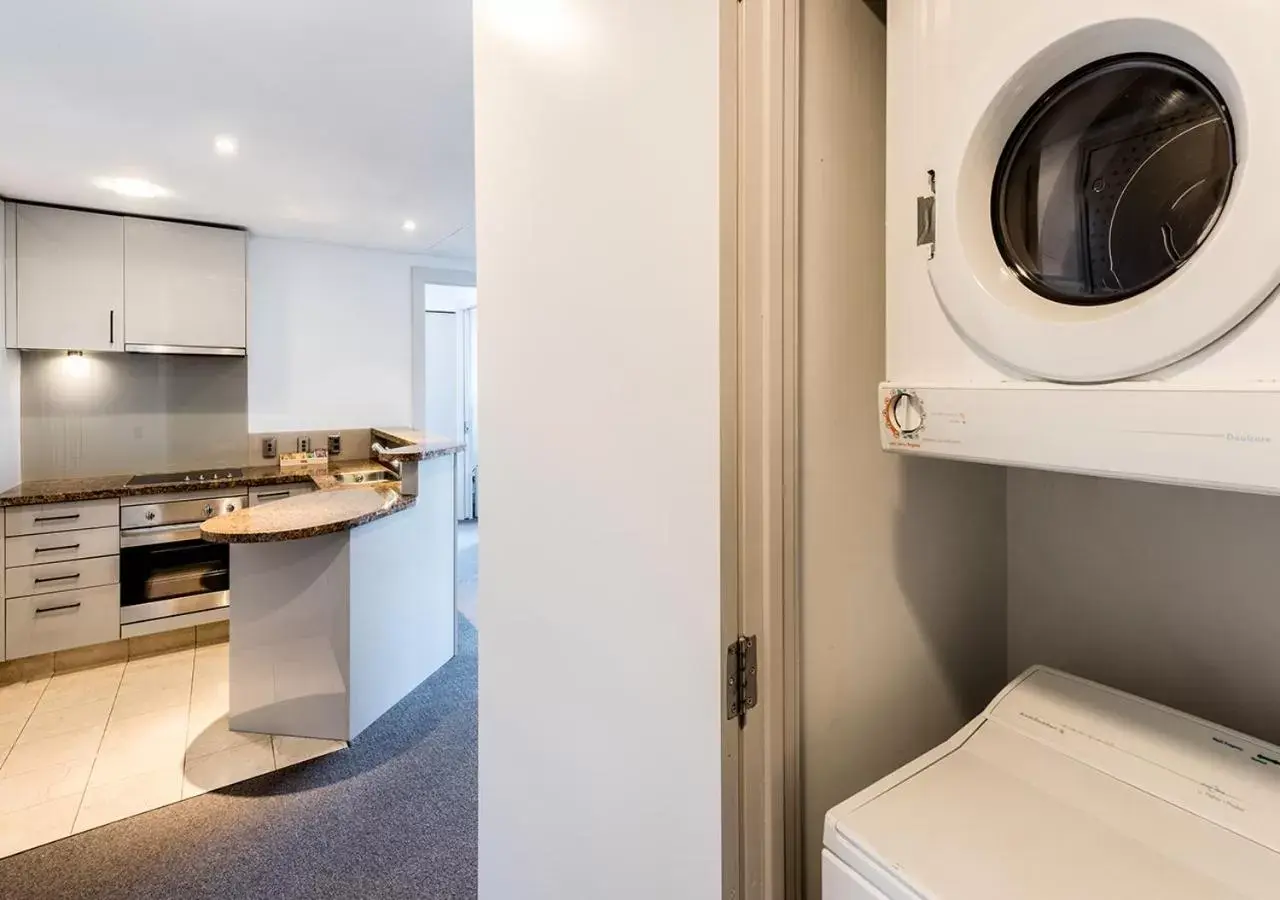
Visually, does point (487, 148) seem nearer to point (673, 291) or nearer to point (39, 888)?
point (673, 291)

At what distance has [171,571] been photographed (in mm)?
3301

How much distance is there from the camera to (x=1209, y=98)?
0.60 meters

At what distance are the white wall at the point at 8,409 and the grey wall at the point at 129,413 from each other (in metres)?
0.06

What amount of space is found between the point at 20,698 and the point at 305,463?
65.3 inches

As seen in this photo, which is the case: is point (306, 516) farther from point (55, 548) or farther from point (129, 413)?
point (129, 413)

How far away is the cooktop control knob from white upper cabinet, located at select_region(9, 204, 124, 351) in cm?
405

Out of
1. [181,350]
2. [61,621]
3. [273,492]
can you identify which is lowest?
[61,621]

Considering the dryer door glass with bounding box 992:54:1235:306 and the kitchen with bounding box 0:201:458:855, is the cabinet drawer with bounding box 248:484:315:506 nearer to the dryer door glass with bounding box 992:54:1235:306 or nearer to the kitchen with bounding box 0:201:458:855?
the kitchen with bounding box 0:201:458:855

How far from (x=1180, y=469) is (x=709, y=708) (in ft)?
1.83

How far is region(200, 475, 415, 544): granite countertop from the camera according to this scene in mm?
2082

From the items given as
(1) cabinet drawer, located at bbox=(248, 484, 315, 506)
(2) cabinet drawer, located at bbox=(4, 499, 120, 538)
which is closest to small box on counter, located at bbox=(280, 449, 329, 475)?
(1) cabinet drawer, located at bbox=(248, 484, 315, 506)

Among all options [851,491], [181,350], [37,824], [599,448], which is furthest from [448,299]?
[851,491]

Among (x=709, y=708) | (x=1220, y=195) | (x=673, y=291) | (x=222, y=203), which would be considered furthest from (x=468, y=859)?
(x=222, y=203)

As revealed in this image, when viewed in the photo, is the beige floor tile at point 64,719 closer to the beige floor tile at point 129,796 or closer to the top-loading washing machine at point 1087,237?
the beige floor tile at point 129,796
